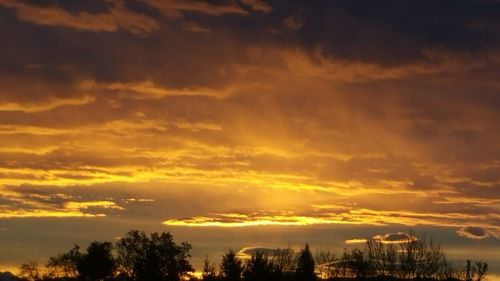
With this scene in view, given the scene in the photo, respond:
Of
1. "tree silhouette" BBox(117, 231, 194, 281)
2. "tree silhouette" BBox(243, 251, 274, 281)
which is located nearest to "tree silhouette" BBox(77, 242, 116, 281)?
"tree silhouette" BBox(117, 231, 194, 281)

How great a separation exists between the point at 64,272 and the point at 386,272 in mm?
70022

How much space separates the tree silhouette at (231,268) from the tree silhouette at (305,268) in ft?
34.2

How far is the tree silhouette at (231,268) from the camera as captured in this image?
312 ft

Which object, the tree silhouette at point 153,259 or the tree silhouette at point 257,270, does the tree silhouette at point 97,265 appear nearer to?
the tree silhouette at point 153,259

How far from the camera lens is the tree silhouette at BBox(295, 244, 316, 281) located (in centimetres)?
10304

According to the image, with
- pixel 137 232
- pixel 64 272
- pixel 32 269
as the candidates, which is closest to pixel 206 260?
pixel 137 232

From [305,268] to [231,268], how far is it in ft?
51.9

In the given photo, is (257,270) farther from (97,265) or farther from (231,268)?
(97,265)

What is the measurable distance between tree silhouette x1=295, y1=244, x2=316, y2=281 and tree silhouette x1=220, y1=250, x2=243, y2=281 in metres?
10.4

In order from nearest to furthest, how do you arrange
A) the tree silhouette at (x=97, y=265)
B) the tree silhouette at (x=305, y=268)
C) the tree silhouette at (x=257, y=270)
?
the tree silhouette at (x=257, y=270) < the tree silhouette at (x=305, y=268) < the tree silhouette at (x=97, y=265)

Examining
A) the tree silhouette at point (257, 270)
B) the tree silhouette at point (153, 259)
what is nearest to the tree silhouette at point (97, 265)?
the tree silhouette at point (153, 259)

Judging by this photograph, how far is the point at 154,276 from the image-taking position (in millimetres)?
106375

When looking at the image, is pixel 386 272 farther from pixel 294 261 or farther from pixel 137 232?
pixel 137 232

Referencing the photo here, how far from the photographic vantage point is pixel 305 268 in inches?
4220
